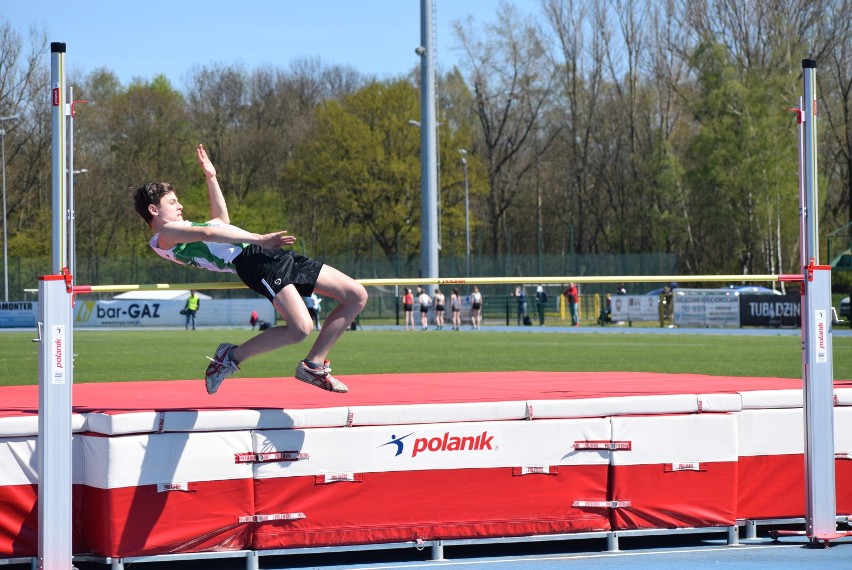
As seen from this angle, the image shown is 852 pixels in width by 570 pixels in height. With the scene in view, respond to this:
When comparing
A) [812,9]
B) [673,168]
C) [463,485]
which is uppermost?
[812,9]

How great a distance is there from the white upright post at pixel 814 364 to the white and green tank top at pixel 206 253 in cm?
319

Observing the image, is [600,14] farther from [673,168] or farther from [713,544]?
[713,544]

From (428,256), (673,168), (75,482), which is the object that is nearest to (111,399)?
(75,482)

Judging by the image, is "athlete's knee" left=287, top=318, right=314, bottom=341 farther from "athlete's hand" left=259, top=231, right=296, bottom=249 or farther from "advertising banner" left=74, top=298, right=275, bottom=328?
"advertising banner" left=74, top=298, right=275, bottom=328

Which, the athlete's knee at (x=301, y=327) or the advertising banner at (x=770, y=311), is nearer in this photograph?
the athlete's knee at (x=301, y=327)

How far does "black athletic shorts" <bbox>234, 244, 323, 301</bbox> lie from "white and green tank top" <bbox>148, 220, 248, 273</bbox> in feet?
0.15

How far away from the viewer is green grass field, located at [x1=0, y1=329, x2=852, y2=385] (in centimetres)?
1738

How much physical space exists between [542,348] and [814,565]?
18.7 meters

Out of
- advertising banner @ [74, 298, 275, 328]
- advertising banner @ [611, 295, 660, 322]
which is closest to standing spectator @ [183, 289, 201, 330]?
advertising banner @ [74, 298, 275, 328]

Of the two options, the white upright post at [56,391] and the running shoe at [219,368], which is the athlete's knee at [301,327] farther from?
the white upright post at [56,391]

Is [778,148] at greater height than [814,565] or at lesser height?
greater

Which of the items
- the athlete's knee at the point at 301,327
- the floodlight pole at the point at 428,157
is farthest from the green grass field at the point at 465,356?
the athlete's knee at the point at 301,327

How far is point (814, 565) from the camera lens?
19.1 feet

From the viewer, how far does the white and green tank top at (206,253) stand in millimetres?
6199
